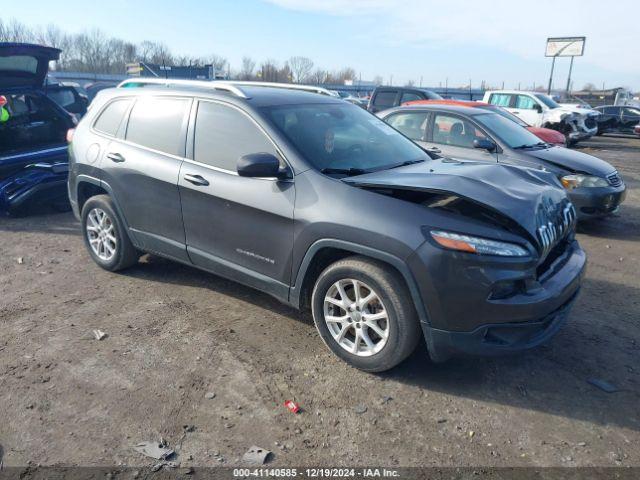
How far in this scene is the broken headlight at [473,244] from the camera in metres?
2.85

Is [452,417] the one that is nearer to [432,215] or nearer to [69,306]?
[432,215]

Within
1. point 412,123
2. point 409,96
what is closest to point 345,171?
point 412,123

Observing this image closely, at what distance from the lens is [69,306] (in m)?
4.34

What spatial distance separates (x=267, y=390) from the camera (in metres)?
3.16

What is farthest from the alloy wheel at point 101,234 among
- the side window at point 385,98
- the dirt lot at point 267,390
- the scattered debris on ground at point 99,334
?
the side window at point 385,98

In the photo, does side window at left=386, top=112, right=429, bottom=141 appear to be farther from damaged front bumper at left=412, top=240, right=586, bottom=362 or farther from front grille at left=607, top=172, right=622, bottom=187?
damaged front bumper at left=412, top=240, right=586, bottom=362

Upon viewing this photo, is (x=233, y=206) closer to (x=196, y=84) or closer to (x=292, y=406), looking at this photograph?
(x=196, y=84)

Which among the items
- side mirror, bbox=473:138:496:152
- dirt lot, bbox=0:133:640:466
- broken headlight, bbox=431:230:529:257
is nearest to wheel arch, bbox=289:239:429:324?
broken headlight, bbox=431:230:529:257

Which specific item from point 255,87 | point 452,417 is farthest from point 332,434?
point 255,87

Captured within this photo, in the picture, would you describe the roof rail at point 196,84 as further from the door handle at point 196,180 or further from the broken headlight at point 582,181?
the broken headlight at point 582,181

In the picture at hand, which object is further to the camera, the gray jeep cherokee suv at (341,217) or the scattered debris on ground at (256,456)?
the gray jeep cherokee suv at (341,217)

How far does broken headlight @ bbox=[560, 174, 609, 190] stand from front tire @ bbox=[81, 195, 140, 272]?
17.7 feet

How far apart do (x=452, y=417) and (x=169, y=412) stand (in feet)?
5.48

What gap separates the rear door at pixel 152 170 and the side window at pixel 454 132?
13.7 ft
